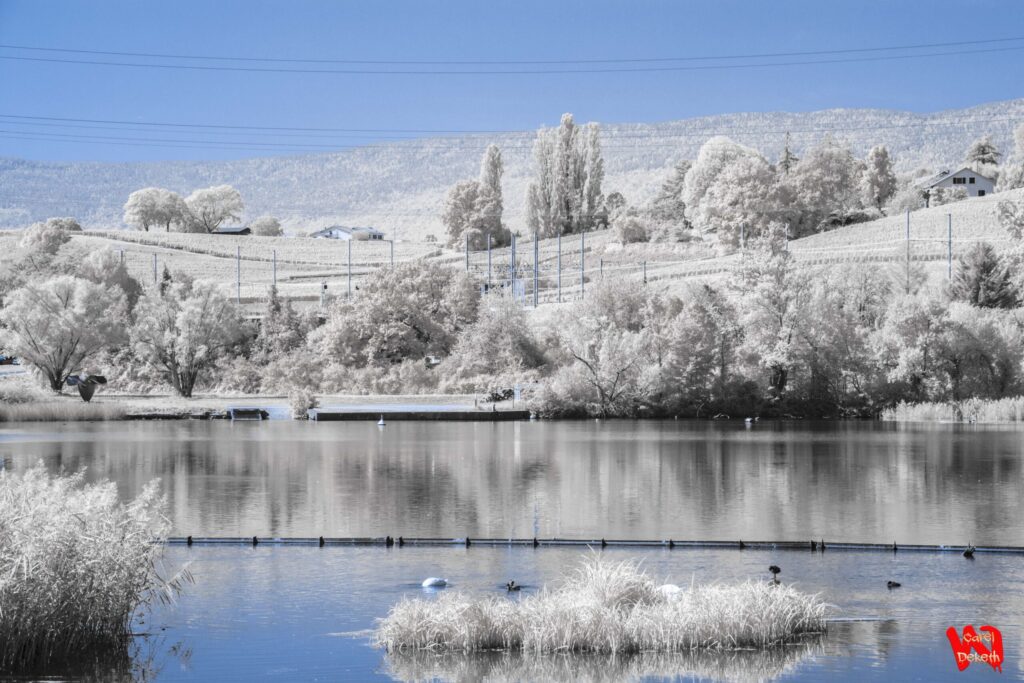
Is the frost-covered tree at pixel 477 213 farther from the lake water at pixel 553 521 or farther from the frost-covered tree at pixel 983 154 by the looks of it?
the lake water at pixel 553 521

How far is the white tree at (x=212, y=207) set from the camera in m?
149

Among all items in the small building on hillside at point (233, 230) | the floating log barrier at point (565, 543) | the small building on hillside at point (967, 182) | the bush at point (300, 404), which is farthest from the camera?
the small building on hillside at point (233, 230)

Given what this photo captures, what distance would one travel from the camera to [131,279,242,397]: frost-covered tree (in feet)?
199

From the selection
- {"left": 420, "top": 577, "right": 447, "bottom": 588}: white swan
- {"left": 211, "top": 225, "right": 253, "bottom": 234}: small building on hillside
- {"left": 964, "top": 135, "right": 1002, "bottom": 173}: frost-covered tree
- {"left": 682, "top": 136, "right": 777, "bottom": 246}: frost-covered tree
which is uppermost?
{"left": 964, "top": 135, "right": 1002, "bottom": 173}: frost-covered tree

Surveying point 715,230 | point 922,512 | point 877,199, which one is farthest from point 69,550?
point 877,199

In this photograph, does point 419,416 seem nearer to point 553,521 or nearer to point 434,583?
point 553,521

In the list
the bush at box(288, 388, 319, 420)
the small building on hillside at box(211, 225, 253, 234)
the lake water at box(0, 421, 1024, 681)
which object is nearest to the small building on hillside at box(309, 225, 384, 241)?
the small building on hillside at box(211, 225, 253, 234)

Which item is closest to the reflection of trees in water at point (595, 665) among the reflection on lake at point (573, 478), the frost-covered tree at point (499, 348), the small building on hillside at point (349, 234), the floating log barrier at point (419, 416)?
the reflection on lake at point (573, 478)

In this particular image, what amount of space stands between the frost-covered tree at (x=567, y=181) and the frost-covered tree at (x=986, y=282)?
222 feet

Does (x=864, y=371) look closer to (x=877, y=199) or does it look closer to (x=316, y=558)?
(x=316, y=558)

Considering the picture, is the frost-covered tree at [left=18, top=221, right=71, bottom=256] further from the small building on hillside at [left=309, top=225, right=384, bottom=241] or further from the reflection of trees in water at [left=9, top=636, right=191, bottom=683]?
the reflection of trees in water at [left=9, top=636, right=191, bottom=683]

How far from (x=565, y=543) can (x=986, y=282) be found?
147 ft

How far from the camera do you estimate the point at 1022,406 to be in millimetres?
49281

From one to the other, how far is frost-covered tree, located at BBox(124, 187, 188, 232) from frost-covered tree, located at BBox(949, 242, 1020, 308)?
104 meters
